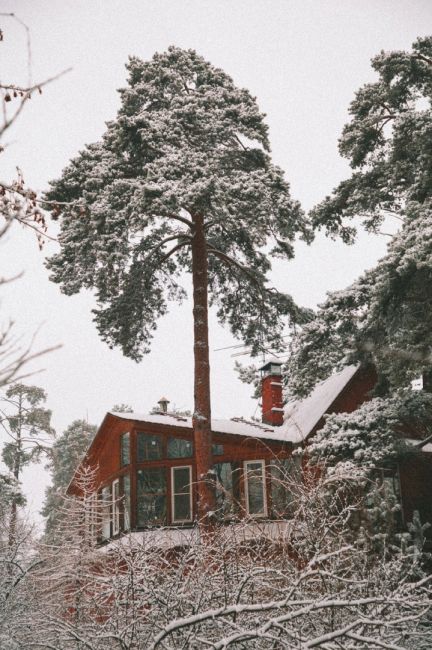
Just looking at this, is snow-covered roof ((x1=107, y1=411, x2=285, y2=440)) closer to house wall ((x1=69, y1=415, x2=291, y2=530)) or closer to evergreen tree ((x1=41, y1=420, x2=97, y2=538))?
house wall ((x1=69, y1=415, x2=291, y2=530))

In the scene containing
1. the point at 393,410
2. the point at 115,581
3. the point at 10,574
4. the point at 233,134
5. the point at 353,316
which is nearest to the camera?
the point at 115,581

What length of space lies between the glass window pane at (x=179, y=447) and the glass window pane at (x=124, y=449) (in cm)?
171

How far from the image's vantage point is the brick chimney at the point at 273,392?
77.0 ft

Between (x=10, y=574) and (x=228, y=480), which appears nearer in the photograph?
(x=10, y=574)

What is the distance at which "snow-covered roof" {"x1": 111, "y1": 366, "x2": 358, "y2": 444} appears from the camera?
68.8 feet

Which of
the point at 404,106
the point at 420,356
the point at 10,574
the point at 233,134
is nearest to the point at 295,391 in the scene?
the point at 420,356

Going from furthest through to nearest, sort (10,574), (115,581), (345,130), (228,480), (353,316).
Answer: (228,480) → (345,130) → (353,316) → (10,574) → (115,581)

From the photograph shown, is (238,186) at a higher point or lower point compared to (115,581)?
higher

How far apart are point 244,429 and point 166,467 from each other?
2.88 m

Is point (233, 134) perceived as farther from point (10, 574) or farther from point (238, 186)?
point (10, 574)

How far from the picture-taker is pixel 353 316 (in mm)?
15695

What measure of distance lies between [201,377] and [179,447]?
562 cm

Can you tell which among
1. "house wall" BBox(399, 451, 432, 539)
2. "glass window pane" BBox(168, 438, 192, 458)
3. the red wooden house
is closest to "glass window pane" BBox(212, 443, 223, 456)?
the red wooden house

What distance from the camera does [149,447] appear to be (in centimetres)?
2212
